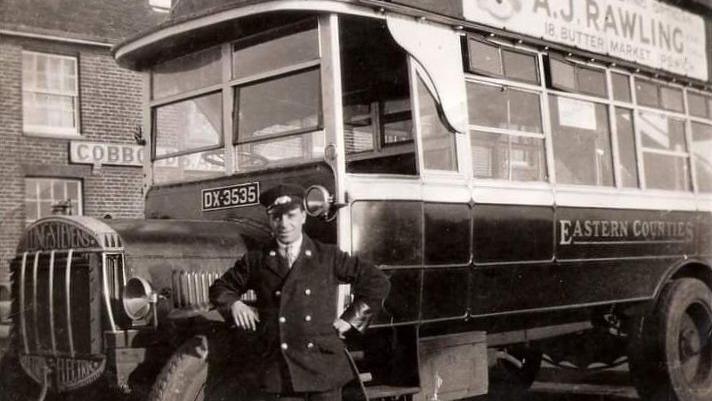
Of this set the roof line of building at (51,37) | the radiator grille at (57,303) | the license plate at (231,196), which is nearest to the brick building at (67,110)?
the roof line of building at (51,37)

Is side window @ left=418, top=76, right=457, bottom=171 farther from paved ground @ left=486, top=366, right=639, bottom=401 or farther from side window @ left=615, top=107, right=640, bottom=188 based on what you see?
paved ground @ left=486, top=366, right=639, bottom=401

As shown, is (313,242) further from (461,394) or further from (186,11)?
(186,11)

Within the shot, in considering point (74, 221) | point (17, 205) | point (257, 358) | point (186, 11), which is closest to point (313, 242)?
point (257, 358)

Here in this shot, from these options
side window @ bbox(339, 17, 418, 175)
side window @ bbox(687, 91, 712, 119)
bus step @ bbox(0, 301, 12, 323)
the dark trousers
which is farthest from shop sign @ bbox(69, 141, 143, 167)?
the dark trousers

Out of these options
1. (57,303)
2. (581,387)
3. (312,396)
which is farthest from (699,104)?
(57,303)

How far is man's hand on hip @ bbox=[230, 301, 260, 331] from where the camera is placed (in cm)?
339

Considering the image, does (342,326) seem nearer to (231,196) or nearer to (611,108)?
(231,196)

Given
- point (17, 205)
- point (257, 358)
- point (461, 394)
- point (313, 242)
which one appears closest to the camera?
point (313, 242)

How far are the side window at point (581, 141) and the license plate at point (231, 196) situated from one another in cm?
211

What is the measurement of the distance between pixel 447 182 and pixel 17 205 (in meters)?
9.69

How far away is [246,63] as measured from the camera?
477 centimetres

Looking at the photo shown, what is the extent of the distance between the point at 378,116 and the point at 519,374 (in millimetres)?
2838

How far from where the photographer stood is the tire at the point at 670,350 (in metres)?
6.18

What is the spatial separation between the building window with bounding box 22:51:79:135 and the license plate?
9295 millimetres
